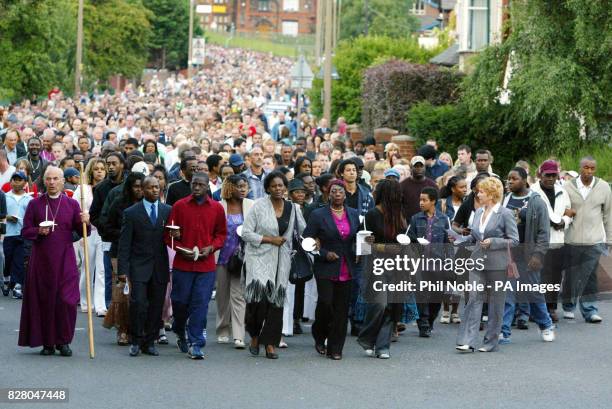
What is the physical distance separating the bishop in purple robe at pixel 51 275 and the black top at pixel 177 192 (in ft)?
6.60

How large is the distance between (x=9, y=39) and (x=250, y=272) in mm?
50574

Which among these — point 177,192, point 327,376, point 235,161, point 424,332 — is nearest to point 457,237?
point 424,332

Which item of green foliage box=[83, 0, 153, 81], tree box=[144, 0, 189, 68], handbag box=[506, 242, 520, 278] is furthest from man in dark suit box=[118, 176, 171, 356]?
tree box=[144, 0, 189, 68]

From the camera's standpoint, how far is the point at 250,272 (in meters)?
14.1

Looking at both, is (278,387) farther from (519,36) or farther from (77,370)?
(519,36)

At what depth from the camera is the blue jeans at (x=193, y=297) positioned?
13875mm

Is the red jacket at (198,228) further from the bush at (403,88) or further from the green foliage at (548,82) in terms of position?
the bush at (403,88)

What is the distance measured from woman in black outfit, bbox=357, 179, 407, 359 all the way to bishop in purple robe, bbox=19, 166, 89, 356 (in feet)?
8.88

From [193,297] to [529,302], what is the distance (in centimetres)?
359

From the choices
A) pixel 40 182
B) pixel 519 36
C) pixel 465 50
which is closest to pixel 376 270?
pixel 40 182

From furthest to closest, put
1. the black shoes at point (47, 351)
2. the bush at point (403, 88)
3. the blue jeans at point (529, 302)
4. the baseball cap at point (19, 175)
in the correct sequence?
the bush at point (403, 88) → the baseball cap at point (19, 175) → the blue jeans at point (529, 302) → the black shoes at point (47, 351)

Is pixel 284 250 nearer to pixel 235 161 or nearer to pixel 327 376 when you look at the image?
pixel 327 376

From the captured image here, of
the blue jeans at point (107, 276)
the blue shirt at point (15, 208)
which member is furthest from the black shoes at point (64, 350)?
the blue shirt at point (15, 208)

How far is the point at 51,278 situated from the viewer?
13945 millimetres
